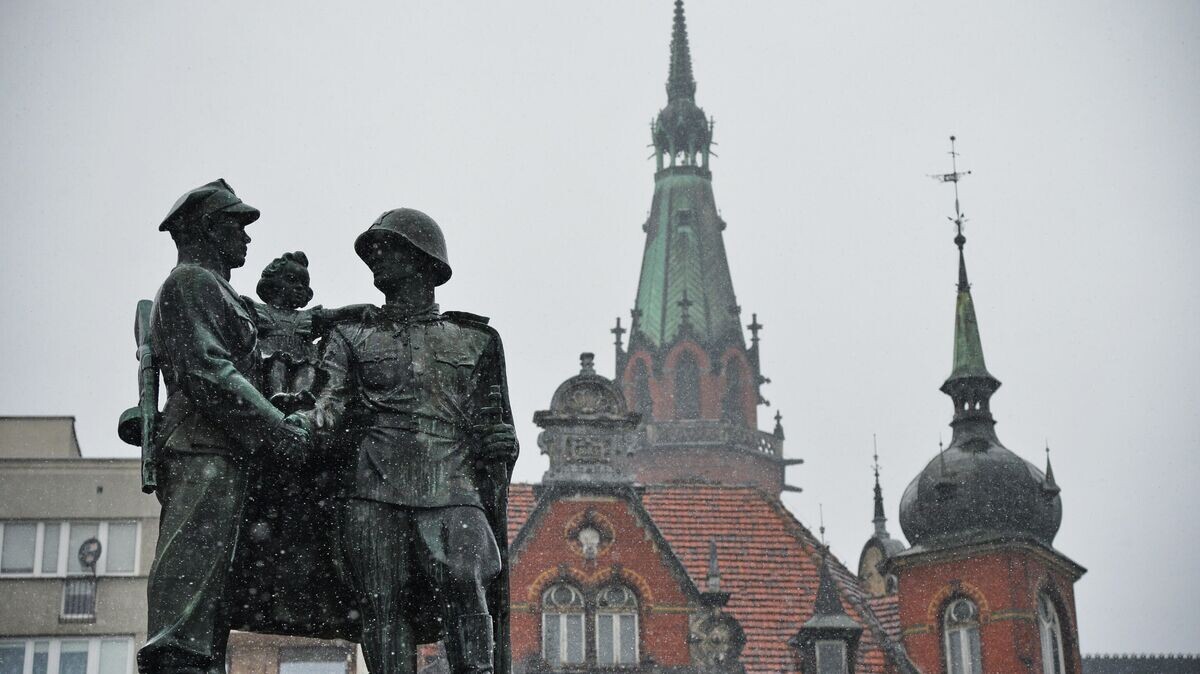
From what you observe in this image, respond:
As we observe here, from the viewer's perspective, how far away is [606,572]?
32.8 m

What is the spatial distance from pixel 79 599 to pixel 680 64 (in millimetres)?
57064

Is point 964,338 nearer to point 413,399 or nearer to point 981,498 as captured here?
point 981,498

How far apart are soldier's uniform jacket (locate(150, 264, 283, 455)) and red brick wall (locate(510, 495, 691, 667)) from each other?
2535cm

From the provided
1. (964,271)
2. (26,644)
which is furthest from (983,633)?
(26,644)

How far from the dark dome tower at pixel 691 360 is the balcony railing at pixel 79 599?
42445 mm

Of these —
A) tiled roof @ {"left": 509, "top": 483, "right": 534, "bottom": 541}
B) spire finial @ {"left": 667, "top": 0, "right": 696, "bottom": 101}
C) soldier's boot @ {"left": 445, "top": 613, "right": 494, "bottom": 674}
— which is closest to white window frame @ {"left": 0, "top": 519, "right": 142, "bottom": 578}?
tiled roof @ {"left": 509, "top": 483, "right": 534, "bottom": 541}

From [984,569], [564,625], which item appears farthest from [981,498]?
[564,625]

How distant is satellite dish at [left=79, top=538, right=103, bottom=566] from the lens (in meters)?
30.7

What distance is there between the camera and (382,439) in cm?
734

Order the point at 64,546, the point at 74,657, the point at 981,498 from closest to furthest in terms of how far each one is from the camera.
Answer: the point at 74,657
the point at 64,546
the point at 981,498

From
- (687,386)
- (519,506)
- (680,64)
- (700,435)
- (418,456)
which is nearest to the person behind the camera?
(418,456)

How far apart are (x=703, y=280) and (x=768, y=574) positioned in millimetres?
41574

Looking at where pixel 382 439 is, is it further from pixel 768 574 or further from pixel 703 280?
pixel 703 280

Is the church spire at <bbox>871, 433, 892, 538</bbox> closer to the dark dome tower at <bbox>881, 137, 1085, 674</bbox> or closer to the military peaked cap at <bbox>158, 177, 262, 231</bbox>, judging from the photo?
the dark dome tower at <bbox>881, 137, 1085, 674</bbox>
